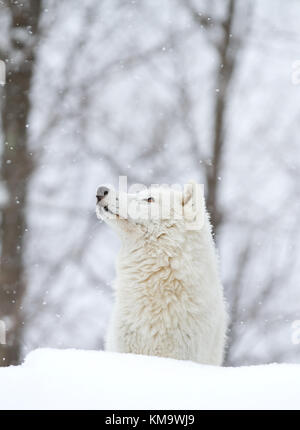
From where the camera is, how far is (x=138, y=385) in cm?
246

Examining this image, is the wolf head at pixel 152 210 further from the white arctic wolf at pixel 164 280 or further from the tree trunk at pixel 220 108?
the tree trunk at pixel 220 108

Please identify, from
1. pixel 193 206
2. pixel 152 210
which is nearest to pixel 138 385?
pixel 152 210

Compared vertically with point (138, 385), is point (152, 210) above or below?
above

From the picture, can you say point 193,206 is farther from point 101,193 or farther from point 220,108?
point 220,108

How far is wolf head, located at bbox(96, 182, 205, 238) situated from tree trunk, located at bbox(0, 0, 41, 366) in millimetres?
3979

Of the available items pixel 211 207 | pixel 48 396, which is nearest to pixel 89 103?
pixel 211 207

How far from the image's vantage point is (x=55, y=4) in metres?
9.08

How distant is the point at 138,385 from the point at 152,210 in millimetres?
2259

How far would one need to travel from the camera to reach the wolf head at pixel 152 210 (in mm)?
4426

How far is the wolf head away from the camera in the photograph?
4426 millimetres

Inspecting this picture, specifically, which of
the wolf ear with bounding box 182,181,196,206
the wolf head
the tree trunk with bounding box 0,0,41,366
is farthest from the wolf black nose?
the tree trunk with bounding box 0,0,41,366

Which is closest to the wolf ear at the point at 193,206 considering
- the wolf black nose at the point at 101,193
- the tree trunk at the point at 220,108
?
the wolf black nose at the point at 101,193

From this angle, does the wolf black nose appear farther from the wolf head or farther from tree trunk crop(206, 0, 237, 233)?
tree trunk crop(206, 0, 237, 233)
